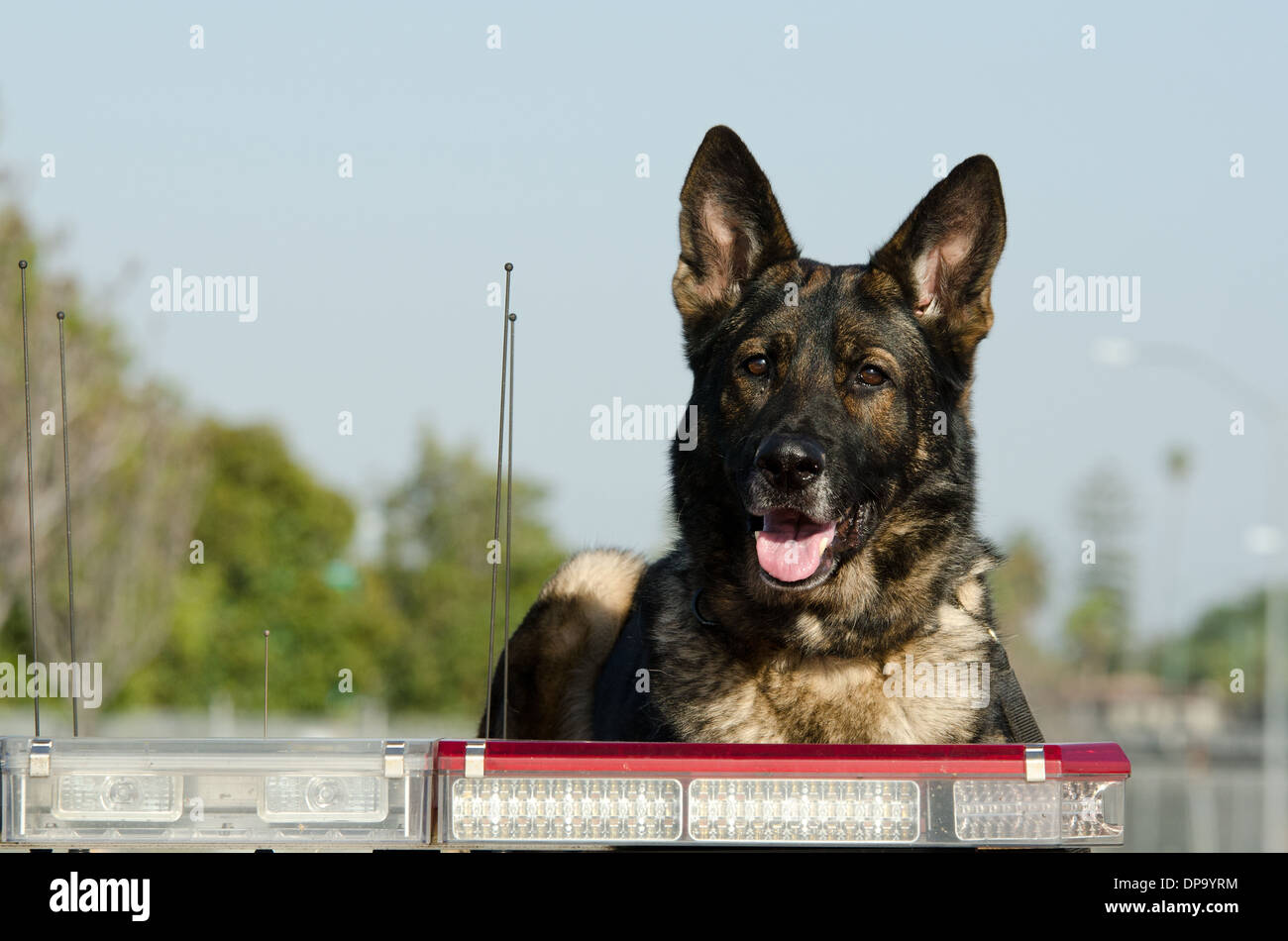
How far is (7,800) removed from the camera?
3.20 m

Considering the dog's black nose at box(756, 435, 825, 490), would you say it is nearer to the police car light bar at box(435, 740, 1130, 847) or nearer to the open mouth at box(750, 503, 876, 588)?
the open mouth at box(750, 503, 876, 588)

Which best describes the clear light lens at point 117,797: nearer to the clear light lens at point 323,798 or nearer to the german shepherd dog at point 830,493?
the clear light lens at point 323,798

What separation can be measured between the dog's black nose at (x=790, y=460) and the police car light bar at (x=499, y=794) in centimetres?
192

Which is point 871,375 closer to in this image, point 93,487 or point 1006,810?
point 1006,810

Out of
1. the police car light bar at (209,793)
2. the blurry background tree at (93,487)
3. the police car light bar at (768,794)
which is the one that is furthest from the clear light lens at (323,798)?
the blurry background tree at (93,487)

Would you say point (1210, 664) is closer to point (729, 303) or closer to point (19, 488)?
point (19, 488)

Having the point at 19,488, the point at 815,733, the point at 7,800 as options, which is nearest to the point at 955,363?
the point at 815,733

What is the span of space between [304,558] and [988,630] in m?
52.9

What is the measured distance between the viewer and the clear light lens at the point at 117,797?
10.4 ft

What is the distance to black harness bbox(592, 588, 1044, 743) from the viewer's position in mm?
5695

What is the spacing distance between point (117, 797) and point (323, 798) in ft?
1.38

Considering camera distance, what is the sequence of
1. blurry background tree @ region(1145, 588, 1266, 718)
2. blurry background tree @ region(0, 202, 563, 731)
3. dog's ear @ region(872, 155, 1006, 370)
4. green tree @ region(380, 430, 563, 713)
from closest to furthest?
dog's ear @ region(872, 155, 1006, 370) → blurry background tree @ region(0, 202, 563, 731) → green tree @ region(380, 430, 563, 713) → blurry background tree @ region(1145, 588, 1266, 718)

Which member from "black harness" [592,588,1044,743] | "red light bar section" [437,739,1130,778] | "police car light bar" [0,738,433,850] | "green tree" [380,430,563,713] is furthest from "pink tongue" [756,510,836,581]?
"green tree" [380,430,563,713]

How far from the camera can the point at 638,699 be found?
5.97 metres
